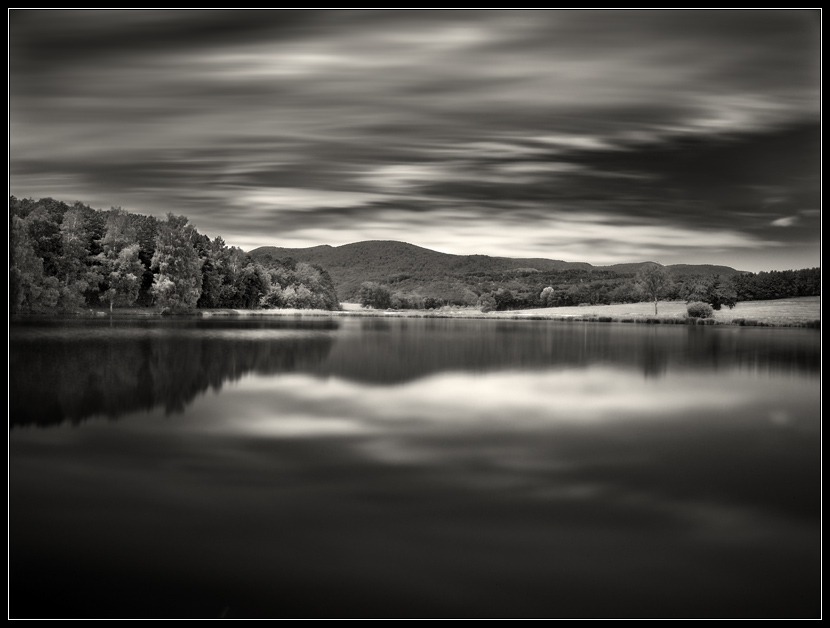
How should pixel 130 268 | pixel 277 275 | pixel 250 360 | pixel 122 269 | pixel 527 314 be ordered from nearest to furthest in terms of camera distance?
pixel 250 360, pixel 122 269, pixel 130 268, pixel 527 314, pixel 277 275

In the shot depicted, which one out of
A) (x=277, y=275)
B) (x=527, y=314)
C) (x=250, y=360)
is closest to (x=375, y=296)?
(x=527, y=314)

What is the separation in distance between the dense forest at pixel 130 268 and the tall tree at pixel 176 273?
0.24 feet

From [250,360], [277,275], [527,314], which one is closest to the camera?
[250,360]

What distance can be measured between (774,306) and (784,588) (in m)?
6.27

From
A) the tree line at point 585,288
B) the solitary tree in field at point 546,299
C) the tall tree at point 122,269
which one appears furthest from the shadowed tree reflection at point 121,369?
the solitary tree in field at point 546,299

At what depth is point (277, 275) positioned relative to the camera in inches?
2381

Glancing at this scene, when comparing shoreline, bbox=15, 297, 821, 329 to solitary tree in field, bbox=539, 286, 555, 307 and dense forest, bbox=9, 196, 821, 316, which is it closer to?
dense forest, bbox=9, 196, 821, 316

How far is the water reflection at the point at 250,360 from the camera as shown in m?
8.95

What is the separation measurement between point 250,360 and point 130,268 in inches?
904

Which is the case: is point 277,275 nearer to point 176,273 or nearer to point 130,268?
point 176,273

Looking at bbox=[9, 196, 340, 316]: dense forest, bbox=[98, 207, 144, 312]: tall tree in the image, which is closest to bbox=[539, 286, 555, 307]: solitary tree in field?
bbox=[9, 196, 340, 316]: dense forest

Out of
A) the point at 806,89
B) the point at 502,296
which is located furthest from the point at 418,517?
the point at 502,296

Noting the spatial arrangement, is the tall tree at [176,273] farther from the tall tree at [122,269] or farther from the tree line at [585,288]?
the tree line at [585,288]

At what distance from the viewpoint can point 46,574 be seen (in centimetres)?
399
